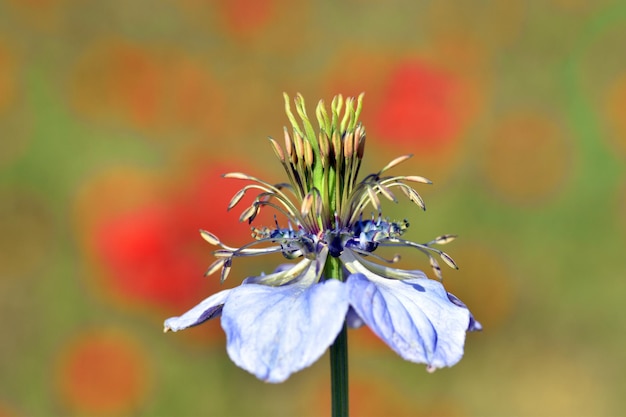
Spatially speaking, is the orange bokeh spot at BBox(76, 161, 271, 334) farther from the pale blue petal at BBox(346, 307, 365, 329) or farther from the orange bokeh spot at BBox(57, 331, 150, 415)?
the pale blue petal at BBox(346, 307, 365, 329)

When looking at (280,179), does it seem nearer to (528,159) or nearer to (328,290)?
(528,159)

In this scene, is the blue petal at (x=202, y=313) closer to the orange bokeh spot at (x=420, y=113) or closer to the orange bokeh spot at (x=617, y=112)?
the orange bokeh spot at (x=420, y=113)

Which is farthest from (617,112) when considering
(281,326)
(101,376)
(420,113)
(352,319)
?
(281,326)

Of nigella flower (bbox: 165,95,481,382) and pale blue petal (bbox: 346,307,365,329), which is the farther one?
pale blue petal (bbox: 346,307,365,329)

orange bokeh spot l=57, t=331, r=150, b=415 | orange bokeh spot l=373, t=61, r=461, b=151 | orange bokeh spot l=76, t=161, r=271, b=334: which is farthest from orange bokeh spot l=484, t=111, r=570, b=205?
orange bokeh spot l=57, t=331, r=150, b=415

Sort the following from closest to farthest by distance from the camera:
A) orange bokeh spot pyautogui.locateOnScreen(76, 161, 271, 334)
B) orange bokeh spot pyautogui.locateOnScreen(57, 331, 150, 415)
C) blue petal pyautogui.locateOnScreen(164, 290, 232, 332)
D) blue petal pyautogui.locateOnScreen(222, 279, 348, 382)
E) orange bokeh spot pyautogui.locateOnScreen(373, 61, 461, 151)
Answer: blue petal pyautogui.locateOnScreen(222, 279, 348, 382), blue petal pyautogui.locateOnScreen(164, 290, 232, 332), orange bokeh spot pyautogui.locateOnScreen(76, 161, 271, 334), orange bokeh spot pyautogui.locateOnScreen(57, 331, 150, 415), orange bokeh spot pyautogui.locateOnScreen(373, 61, 461, 151)

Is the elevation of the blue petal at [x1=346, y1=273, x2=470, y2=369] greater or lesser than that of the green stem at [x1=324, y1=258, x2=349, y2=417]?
greater

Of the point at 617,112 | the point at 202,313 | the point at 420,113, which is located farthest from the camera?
the point at 617,112
